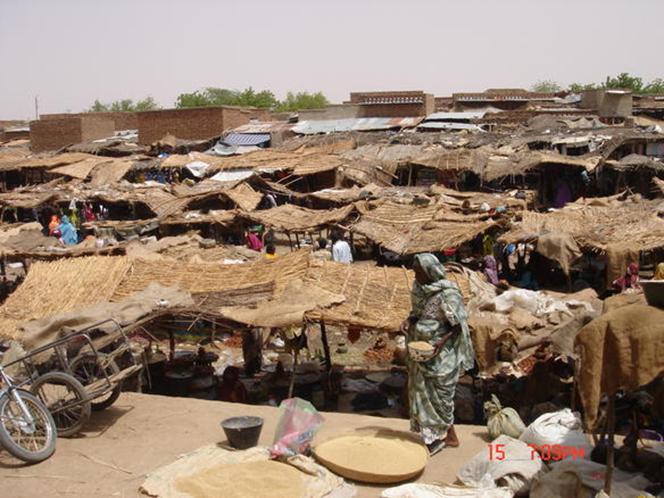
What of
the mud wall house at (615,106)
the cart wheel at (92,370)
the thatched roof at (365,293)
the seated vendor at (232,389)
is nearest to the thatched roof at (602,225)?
the thatched roof at (365,293)

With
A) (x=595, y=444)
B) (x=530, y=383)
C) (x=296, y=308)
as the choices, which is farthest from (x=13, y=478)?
(x=530, y=383)

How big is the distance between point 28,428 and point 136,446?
913 millimetres

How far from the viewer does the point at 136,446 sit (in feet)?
20.7

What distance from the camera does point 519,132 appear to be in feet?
93.8

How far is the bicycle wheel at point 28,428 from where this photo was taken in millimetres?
5797

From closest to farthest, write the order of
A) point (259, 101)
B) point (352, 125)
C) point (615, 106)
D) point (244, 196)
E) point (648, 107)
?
1. point (244, 196)
2. point (615, 106)
3. point (352, 125)
4. point (648, 107)
5. point (259, 101)

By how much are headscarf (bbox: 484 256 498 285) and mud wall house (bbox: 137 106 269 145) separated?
74.7 feet

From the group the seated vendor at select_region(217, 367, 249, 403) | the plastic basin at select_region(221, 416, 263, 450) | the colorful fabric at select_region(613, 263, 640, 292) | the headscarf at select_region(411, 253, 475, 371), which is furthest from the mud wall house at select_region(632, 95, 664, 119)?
the plastic basin at select_region(221, 416, 263, 450)

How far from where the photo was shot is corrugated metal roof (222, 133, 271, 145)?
105 feet

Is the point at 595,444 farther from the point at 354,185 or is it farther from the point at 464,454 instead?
the point at 354,185

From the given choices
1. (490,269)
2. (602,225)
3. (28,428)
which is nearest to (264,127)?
(490,269)

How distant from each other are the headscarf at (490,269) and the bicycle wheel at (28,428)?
9551 mm

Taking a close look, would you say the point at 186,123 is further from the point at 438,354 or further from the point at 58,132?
the point at 438,354

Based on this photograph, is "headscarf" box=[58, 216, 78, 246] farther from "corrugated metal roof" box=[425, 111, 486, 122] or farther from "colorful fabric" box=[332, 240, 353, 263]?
"corrugated metal roof" box=[425, 111, 486, 122]
